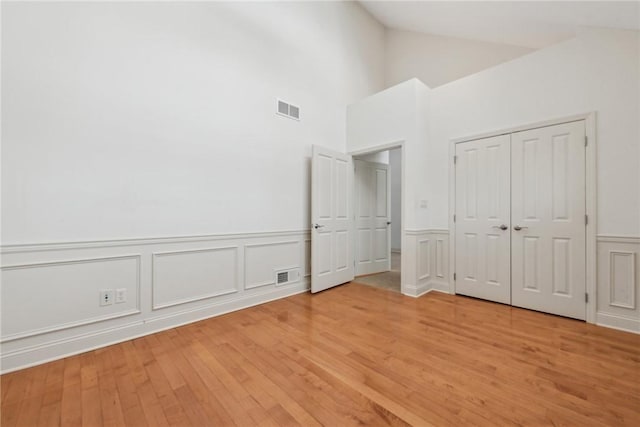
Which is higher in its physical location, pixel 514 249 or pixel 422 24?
pixel 422 24

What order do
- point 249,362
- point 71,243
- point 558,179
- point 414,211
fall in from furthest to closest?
point 414,211 < point 558,179 < point 71,243 < point 249,362

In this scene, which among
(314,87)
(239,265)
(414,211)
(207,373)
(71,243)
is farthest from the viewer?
(314,87)

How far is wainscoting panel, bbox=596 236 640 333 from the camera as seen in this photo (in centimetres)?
242

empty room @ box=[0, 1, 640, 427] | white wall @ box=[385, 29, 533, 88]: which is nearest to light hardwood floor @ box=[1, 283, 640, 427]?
empty room @ box=[0, 1, 640, 427]

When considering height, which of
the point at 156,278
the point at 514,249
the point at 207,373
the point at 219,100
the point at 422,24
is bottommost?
the point at 207,373

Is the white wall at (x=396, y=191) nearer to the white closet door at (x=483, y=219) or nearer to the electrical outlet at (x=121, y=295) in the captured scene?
the white closet door at (x=483, y=219)

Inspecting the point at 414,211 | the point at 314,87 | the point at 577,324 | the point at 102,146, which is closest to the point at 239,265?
the point at 102,146

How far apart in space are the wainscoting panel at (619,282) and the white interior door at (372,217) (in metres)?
2.85

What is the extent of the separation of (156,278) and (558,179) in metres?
4.17

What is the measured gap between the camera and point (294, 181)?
3.64 meters

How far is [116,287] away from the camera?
2.27 meters

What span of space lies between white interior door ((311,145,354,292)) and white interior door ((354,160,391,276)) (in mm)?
434

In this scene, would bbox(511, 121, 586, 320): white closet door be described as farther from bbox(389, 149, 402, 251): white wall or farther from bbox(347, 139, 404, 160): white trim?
bbox(389, 149, 402, 251): white wall

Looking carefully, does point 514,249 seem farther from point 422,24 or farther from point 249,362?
point 422,24
